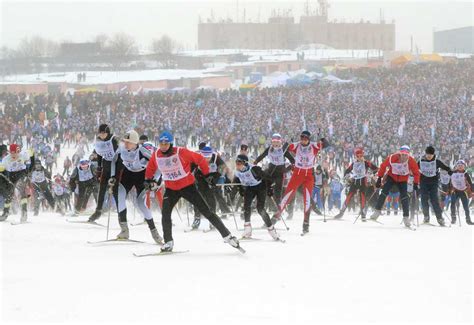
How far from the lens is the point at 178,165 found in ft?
29.4

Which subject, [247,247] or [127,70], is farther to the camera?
[127,70]

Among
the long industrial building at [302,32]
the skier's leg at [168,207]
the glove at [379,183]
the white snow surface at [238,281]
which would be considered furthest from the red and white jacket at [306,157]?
the long industrial building at [302,32]

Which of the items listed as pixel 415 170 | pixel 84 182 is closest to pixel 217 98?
pixel 84 182

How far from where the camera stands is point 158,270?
7.95m

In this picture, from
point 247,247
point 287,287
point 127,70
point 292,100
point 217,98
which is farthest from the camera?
point 127,70

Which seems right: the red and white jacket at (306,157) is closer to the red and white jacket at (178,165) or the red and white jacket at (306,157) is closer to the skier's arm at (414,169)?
the skier's arm at (414,169)

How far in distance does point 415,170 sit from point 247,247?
471 cm

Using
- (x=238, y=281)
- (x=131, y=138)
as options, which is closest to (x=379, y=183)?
(x=131, y=138)

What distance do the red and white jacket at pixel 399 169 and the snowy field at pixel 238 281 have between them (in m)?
2.44

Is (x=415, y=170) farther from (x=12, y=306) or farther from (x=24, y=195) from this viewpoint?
(x=12, y=306)

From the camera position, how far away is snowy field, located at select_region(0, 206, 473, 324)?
615cm

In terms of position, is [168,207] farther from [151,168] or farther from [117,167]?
[117,167]

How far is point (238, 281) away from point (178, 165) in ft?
6.75

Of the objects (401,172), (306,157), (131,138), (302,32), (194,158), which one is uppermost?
(302,32)
